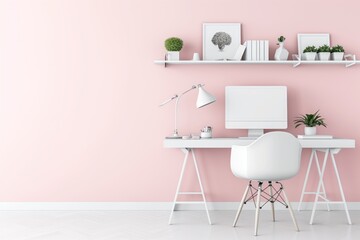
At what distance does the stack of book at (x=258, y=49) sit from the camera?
3859mm

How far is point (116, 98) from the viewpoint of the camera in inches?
156

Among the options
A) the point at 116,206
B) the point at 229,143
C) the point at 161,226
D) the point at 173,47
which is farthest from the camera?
the point at 116,206

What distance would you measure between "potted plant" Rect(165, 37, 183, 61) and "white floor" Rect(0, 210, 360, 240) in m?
1.51

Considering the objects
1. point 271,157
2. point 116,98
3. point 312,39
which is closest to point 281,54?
point 312,39

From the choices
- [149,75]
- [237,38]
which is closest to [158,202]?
[149,75]

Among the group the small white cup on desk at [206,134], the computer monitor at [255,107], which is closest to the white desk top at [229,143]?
the small white cup on desk at [206,134]

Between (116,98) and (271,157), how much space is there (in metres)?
1.69

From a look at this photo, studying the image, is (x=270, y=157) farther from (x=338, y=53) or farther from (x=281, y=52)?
(x=338, y=53)

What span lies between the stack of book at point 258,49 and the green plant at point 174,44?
64 cm

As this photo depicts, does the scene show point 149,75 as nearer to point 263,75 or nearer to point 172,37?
point 172,37

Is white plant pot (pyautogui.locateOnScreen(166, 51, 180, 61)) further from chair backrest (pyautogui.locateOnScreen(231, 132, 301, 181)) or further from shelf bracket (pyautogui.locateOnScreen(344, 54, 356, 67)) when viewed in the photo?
shelf bracket (pyautogui.locateOnScreen(344, 54, 356, 67))

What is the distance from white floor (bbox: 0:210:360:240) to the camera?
3.06 meters

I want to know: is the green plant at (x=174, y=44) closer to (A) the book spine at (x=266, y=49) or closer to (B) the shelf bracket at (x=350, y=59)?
(A) the book spine at (x=266, y=49)

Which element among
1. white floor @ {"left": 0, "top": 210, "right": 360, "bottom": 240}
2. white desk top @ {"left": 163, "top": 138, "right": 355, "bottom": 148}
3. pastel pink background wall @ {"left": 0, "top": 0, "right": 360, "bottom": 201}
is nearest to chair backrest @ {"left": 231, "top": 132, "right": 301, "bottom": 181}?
white desk top @ {"left": 163, "top": 138, "right": 355, "bottom": 148}
